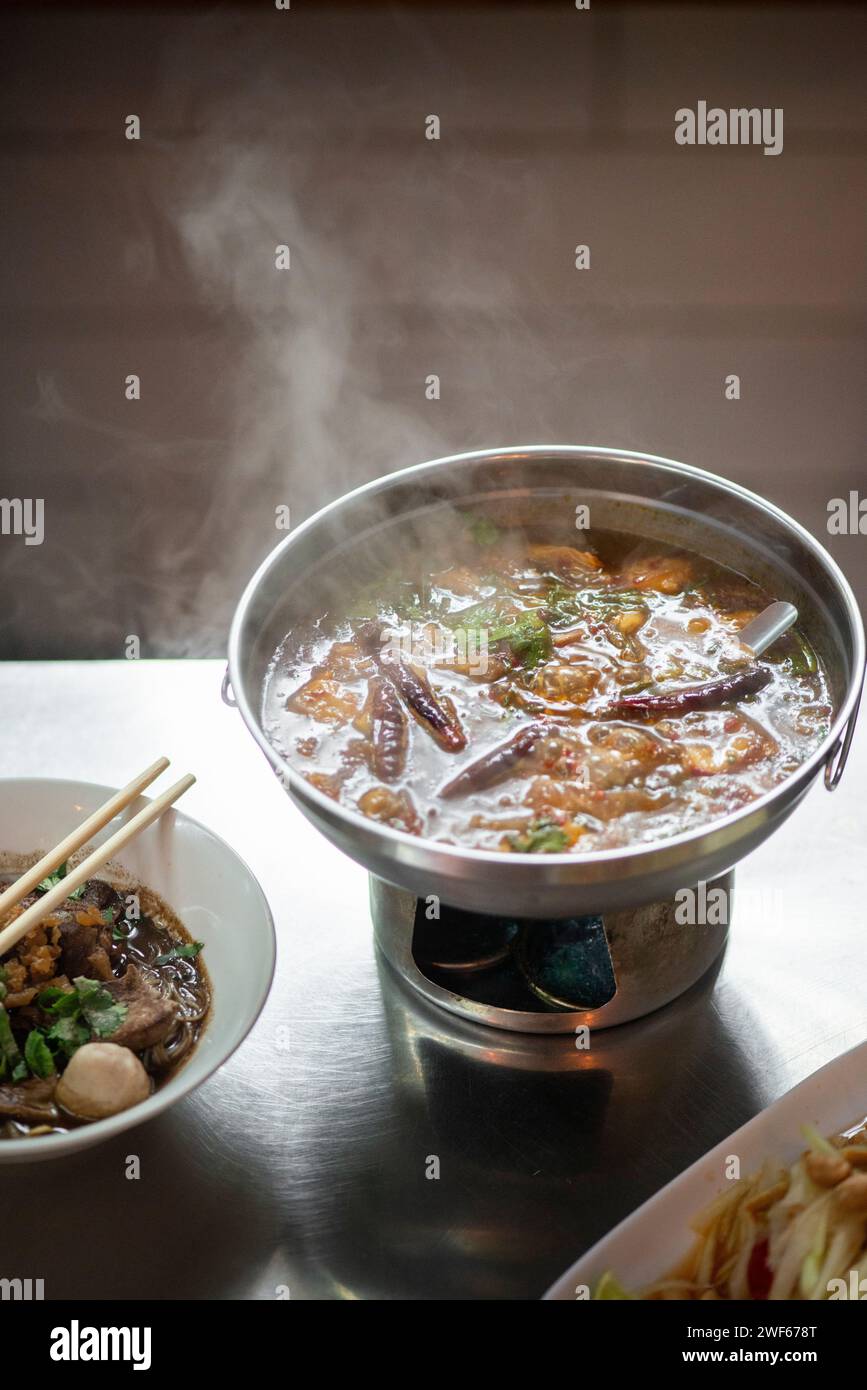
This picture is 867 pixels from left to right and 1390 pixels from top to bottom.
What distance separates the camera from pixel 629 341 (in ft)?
14.8

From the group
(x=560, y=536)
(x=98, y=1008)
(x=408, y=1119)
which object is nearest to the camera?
(x=98, y=1008)

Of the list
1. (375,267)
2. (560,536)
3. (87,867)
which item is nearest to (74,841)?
(87,867)

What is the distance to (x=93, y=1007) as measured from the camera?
1989mm

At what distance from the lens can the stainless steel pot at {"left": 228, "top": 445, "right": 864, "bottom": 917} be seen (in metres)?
1.68

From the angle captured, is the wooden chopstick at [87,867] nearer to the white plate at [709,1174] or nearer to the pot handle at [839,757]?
the white plate at [709,1174]

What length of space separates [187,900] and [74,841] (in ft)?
0.72

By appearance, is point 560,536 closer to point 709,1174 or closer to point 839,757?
point 839,757

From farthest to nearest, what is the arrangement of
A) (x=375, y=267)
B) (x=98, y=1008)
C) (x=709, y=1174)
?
1. (x=375, y=267)
2. (x=98, y=1008)
3. (x=709, y=1174)

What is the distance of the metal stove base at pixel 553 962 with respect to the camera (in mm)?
2080

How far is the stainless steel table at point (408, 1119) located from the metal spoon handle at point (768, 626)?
0.52 meters

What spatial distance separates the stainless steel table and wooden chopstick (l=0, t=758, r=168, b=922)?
0.37 metres

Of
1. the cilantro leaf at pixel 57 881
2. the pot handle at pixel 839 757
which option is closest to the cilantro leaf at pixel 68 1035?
the cilantro leaf at pixel 57 881

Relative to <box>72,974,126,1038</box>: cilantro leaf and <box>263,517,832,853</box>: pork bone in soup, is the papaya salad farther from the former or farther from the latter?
<box>72,974,126,1038</box>: cilantro leaf
